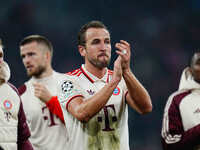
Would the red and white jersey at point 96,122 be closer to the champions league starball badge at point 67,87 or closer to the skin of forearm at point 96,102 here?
the champions league starball badge at point 67,87

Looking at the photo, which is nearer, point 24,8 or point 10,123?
point 10,123

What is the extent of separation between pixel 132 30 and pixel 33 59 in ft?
17.7

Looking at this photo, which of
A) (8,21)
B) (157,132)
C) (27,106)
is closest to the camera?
(27,106)

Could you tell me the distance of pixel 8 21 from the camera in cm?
1016

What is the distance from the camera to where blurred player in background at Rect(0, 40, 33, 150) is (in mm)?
3037

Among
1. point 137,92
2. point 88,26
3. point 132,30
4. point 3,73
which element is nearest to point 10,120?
point 3,73

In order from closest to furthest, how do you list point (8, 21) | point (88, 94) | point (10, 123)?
point (10, 123), point (88, 94), point (8, 21)

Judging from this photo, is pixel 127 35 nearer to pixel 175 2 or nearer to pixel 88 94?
pixel 175 2

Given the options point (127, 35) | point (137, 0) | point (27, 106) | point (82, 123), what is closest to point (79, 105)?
point (82, 123)

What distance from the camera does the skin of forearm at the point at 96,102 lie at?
127 inches

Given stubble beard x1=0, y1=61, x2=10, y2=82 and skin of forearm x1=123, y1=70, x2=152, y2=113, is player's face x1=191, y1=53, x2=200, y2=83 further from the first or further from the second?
stubble beard x1=0, y1=61, x2=10, y2=82

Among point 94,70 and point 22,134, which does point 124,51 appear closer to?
point 94,70

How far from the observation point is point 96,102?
3229mm

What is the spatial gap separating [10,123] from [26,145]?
0.26m
